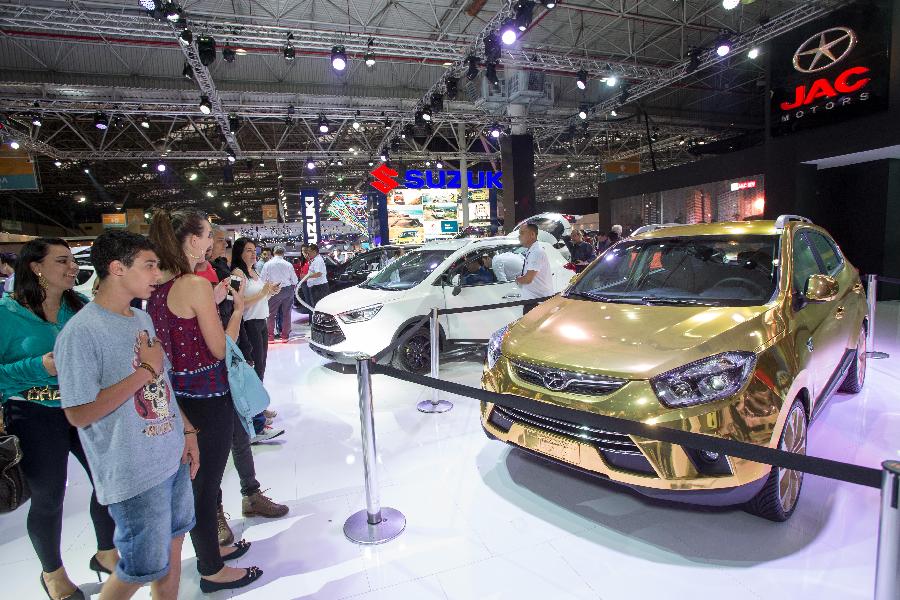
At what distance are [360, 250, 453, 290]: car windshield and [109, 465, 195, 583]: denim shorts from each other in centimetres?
412

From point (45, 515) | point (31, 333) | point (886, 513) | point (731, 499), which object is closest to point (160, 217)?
point (31, 333)

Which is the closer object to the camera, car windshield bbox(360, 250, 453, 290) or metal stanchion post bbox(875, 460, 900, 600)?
metal stanchion post bbox(875, 460, 900, 600)

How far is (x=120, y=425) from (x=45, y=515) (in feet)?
3.37

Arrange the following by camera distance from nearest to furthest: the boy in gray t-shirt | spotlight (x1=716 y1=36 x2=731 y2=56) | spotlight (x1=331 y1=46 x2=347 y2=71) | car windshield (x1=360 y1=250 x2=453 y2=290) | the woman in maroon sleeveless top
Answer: the boy in gray t-shirt
the woman in maroon sleeveless top
car windshield (x1=360 y1=250 x2=453 y2=290)
spotlight (x1=331 y1=46 x2=347 y2=71)
spotlight (x1=716 y1=36 x2=731 y2=56)

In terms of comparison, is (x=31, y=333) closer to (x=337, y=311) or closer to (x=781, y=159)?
(x=337, y=311)

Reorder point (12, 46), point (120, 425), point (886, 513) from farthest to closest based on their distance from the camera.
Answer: point (12, 46)
point (120, 425)
point (886, 513)

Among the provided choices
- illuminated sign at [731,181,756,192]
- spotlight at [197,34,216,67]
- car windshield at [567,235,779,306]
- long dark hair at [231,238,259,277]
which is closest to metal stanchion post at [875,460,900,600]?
car windshield at [567,235,779,306]

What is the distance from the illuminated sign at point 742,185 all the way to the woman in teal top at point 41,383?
1301 centimetres

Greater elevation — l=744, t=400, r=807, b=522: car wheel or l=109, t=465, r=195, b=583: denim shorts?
l=109, t=465, r=195, b=583: denim shorts

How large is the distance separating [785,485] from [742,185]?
11.3 m

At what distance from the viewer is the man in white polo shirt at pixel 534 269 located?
16.7ft

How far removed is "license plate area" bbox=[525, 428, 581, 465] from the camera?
7.98 ft

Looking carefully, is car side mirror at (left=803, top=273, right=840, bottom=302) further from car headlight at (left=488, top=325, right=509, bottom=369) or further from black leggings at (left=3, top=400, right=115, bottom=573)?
black leggings at (left=3, top=400, right=115, bottom=573)

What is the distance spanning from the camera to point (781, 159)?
32.4ft
